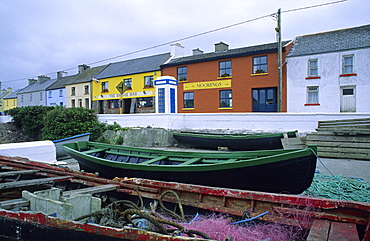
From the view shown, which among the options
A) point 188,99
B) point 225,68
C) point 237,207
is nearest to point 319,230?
point 237,207

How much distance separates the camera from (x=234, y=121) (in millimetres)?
14969

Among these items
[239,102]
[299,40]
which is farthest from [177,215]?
[299,40]

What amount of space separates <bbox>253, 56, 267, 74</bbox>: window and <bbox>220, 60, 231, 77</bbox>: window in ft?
7.19

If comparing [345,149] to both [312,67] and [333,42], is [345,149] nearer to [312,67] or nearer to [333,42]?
[312,67]

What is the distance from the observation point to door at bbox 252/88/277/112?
20.4 metres

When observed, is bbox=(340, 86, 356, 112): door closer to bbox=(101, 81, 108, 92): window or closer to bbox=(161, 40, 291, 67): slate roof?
bbox=(161, 40, 291, 67): slate roof

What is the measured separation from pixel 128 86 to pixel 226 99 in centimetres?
1190

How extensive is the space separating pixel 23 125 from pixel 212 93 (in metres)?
16.7

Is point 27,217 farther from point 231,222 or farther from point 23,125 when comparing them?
point 23,125

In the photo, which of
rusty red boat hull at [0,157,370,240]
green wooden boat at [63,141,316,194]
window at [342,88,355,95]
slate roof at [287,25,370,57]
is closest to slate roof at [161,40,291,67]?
slate roof at [287,25,370,57]

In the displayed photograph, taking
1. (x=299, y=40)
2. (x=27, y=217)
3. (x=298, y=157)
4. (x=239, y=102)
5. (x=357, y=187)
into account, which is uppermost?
(x=299, y=40)

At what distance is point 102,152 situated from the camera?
9.12m

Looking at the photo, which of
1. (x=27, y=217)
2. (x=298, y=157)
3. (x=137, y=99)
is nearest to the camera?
(x=27, y=217)

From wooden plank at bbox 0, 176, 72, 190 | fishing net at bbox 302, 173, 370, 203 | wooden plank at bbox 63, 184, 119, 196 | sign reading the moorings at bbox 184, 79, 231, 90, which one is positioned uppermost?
sign reading the moorings at bbox 184, 79, 231, 90
